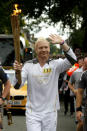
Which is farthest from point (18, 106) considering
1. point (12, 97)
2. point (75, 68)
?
point (75, 68)

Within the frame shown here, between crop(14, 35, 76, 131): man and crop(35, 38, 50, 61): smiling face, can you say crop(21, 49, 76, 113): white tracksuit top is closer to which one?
crop(14, 35, 76, 131): man

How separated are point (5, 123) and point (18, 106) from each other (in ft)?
7.83

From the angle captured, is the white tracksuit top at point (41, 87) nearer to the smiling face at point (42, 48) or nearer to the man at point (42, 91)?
the man at point (42, 91)

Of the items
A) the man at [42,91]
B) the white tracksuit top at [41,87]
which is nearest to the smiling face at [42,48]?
the man at [42,91]

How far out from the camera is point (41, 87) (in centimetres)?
609

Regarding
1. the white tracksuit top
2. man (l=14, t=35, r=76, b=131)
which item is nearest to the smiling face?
man (l=14, t=35, r=76, b=131)

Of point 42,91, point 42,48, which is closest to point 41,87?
point 42,91

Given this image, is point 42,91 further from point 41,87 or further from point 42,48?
point 42,48

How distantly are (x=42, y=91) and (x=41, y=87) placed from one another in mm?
56

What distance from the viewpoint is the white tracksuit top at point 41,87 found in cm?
609

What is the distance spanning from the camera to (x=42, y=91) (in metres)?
6.09

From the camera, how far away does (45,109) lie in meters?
6.09

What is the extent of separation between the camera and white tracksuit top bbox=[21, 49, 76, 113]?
20.0ft

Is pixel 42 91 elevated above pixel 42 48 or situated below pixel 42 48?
below
